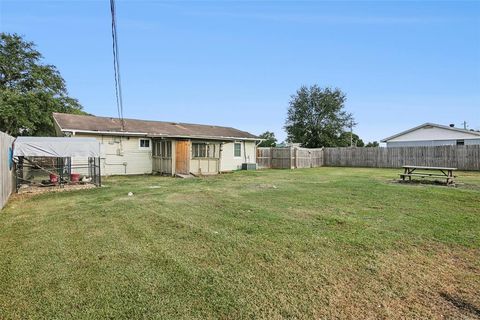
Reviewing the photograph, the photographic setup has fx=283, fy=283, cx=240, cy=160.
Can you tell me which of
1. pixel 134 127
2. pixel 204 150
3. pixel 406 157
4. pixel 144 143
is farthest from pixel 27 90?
pixel 406 157

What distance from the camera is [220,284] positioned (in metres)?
3.08

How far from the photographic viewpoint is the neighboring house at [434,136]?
941 inches

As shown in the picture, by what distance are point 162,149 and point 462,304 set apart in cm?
1578

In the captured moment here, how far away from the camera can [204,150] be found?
1720cm

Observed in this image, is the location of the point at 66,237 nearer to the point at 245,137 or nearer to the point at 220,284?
the point at 220,284

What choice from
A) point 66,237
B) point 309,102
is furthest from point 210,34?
point 309,102

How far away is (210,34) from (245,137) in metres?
8.82

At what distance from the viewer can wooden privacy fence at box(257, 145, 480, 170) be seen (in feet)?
63.7

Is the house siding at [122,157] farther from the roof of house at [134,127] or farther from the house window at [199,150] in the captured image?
the house window at [199,150]

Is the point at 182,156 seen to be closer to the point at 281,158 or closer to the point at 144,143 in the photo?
the point at 144,143

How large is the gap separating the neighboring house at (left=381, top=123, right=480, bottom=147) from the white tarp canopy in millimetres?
27141

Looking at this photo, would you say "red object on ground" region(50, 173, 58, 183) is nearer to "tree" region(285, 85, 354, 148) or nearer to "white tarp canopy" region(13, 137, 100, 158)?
"white tarp canopy" region(13, 137, 100, 158)

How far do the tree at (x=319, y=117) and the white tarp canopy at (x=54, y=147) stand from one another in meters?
32.6

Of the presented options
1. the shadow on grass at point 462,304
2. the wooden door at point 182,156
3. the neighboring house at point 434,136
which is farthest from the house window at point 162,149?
the neighboring house at point 434,136
